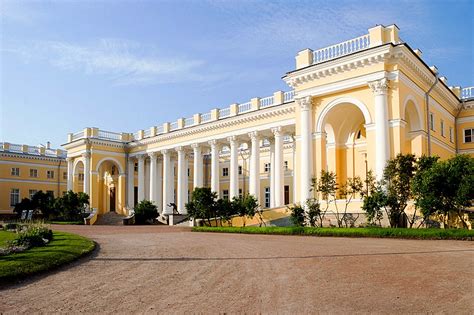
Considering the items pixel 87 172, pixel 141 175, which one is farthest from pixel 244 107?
pixel 87 172

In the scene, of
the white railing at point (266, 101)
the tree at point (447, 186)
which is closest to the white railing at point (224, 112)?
the white railing at point (266, 101)

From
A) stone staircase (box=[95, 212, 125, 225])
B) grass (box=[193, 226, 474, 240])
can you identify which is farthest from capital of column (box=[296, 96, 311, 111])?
stone staircase (box=[95, 212, 125, 225])

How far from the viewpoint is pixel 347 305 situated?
709 cm

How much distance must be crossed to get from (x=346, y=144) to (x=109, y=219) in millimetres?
25638

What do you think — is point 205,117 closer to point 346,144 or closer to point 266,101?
point 266,101

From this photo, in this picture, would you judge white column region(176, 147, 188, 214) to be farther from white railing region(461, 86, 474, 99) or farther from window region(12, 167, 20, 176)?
window region(12, 167, 20, 176)

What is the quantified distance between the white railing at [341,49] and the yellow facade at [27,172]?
40093 mm

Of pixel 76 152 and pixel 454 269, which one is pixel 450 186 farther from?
pixel 76 152

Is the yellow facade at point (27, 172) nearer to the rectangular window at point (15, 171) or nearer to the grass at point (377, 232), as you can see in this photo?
the rectangular window at point (15, 171)

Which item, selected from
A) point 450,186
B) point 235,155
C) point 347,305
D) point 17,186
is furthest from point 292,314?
point 17,186

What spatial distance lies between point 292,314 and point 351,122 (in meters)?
24.7

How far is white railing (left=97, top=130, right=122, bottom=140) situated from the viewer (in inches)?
1913

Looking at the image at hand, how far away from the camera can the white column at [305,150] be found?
2717cm

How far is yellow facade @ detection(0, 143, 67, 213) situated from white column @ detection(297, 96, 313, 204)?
3844 cm
